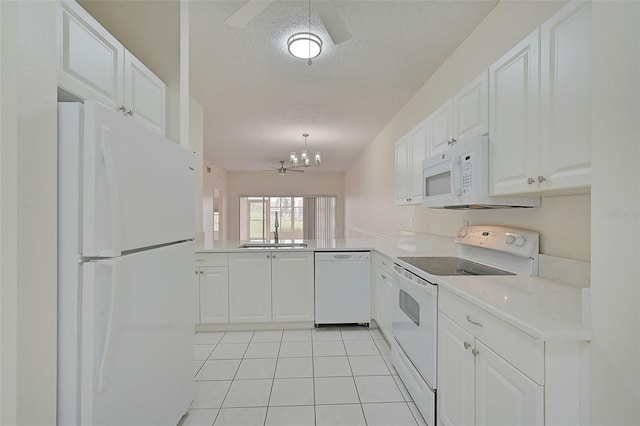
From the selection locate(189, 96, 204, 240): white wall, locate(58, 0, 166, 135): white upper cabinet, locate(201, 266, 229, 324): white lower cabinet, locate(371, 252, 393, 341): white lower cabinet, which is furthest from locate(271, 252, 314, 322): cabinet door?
locate(58, 0, 166, 135): white upper cabinet

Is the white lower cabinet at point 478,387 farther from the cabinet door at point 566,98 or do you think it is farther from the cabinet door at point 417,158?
the cabinet door at point 417,158

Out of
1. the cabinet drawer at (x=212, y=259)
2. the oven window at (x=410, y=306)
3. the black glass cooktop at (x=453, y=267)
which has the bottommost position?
the oven window at (x=410, y=306)

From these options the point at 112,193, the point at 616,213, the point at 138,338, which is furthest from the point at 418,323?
the point at 112,193

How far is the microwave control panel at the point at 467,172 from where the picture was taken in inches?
65.4

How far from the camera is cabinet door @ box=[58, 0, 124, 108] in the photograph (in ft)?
3.68

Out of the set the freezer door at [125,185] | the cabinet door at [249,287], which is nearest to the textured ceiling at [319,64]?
the freezer door at [125,185]

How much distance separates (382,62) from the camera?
2.64 m

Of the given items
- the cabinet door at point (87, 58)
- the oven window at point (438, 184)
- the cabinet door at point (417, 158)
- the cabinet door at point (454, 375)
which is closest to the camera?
the cabinet door at point (87, 58)

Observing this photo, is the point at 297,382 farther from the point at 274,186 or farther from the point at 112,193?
the point at 274,186

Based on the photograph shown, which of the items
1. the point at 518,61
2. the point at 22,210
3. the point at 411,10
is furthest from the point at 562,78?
the point at 22,210

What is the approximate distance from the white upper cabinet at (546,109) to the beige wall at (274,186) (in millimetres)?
7324

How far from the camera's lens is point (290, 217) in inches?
380

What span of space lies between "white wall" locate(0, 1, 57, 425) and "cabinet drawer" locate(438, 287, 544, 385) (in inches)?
58.8

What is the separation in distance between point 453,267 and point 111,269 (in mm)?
1822
